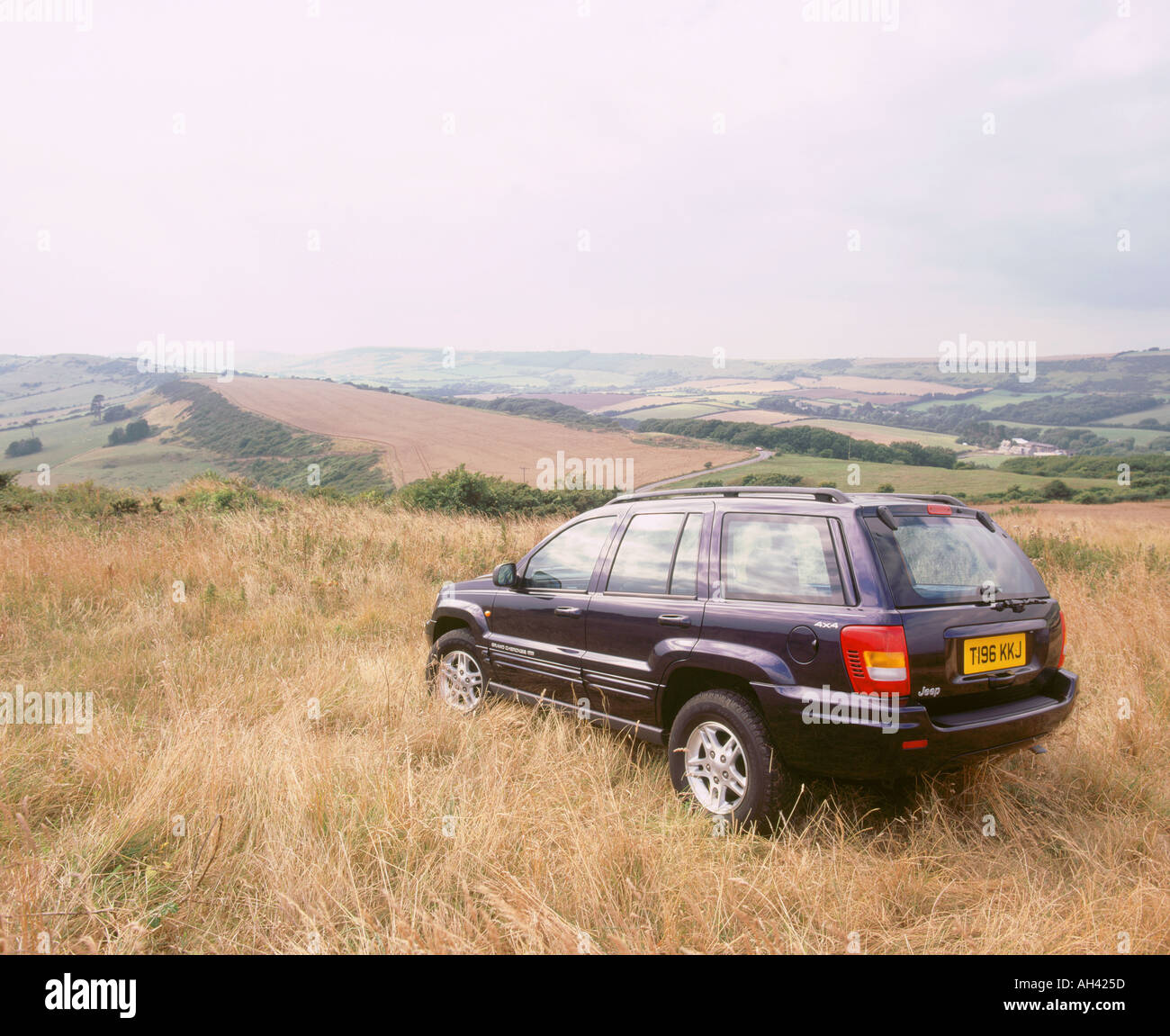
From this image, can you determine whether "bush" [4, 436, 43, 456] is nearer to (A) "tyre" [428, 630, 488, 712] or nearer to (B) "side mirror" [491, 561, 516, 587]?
(A) "tyre" [428, 630, 488, 712]

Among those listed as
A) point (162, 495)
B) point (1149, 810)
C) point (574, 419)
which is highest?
point (574, 419)

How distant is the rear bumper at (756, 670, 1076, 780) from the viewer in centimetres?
303

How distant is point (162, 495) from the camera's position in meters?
16.8

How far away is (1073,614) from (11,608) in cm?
1161

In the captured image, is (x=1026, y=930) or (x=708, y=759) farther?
(x=708, y=759)

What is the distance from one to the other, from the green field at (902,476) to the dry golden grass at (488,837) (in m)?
22.7

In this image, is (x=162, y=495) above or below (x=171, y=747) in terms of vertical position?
above

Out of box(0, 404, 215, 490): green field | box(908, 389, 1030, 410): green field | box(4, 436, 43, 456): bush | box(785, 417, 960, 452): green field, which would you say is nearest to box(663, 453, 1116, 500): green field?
box(785, 417, 960, 452): green field

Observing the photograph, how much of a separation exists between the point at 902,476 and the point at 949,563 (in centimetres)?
2971

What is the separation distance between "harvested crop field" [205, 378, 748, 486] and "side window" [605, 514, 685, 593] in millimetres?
Result: 21141

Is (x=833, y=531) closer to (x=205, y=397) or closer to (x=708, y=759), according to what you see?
(x=708, y=759)
